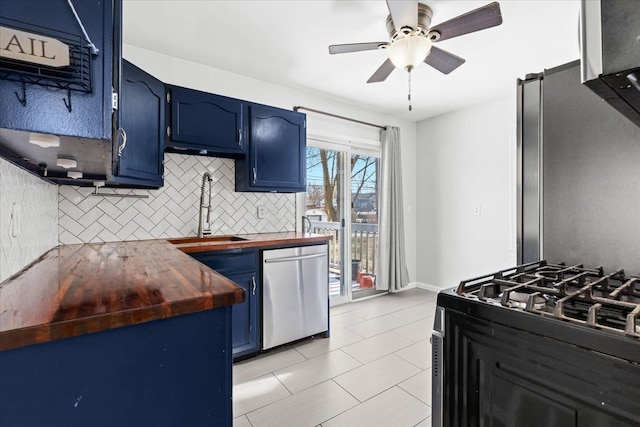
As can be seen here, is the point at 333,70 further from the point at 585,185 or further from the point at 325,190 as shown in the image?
the point at 585,185

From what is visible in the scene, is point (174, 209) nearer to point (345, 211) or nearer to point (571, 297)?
point (345, 211)

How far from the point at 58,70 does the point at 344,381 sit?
219 cm

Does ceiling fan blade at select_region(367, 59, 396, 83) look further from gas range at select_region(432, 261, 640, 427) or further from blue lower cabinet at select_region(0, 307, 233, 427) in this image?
blue lower cabinet at select_region(0, 307, 233, 427)

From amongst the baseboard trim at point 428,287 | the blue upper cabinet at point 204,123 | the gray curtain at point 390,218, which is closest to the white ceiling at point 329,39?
the blue upper cabinet at point 204,123

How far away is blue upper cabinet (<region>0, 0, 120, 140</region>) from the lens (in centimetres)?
66

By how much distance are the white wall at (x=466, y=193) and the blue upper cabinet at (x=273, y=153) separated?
2.29 meters

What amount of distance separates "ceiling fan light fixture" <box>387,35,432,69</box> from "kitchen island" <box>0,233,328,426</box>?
1.85 m

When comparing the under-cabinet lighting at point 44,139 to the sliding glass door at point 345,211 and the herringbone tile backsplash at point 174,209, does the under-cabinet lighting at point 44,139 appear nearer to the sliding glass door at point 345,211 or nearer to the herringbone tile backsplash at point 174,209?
the herringbone tile backsplash at point 174,209

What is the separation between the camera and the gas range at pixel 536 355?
0.60m

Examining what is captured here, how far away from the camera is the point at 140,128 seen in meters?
2.08

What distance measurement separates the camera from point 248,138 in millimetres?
2713

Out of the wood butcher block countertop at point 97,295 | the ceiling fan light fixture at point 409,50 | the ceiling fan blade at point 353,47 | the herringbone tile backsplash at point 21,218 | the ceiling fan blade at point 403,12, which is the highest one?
the ceiling fan blade at point 403,12

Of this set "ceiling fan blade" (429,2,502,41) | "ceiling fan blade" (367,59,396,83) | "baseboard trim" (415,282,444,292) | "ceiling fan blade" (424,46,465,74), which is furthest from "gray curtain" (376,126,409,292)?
"ceiling fan blade" (429,2,502,41)

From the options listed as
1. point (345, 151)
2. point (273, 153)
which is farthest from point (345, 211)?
point (273, 153)
